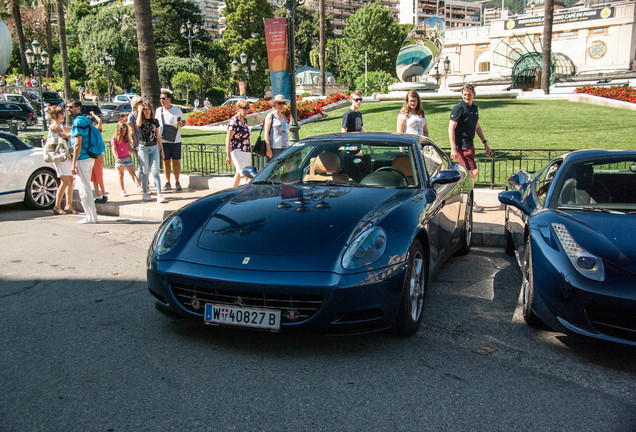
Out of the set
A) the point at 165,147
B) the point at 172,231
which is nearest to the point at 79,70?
the point at 165,147

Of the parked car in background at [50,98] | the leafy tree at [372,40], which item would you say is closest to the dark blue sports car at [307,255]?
the parked car in background at [50,98]

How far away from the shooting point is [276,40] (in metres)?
11.0

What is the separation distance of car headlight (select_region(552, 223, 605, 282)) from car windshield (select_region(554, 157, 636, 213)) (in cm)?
74

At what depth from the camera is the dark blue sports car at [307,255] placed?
3.54 m

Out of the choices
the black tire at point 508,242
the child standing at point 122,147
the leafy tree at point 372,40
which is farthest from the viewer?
the leafy tree at point 372,40

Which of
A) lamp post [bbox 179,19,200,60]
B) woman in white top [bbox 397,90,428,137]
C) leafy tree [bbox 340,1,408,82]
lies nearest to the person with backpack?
woman in white top [bbox 397,90,428,137]

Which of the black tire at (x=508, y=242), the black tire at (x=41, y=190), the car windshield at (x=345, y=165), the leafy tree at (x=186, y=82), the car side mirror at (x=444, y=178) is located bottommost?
the black tire at (x=508, y=242)

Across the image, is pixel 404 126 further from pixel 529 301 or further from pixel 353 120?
pixel 529 301

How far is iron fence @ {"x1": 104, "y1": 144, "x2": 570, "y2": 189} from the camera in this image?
1016cm

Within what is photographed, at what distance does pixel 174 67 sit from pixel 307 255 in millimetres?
62174

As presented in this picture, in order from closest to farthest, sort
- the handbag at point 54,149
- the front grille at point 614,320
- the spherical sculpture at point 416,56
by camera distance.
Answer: the front grille at point 614,320
the handbag at point 54,149
the spherical sculpture at point 416,56

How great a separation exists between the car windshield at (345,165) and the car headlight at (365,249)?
118 cm

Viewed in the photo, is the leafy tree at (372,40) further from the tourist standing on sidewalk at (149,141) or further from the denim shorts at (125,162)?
the tourist standing on sidewalk at (149,141)

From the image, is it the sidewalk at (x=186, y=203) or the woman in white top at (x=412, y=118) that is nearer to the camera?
the sidewalk at (x=186, y=203)
